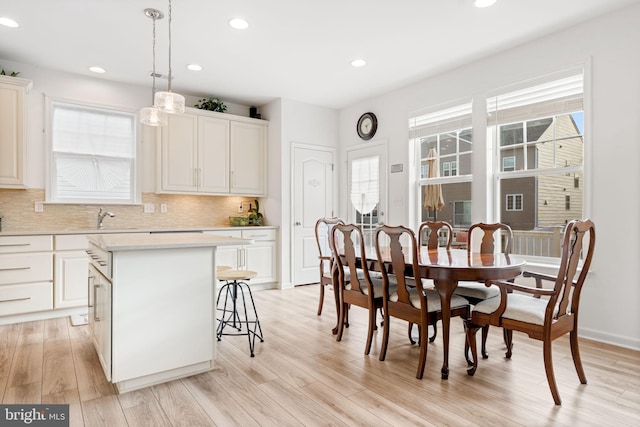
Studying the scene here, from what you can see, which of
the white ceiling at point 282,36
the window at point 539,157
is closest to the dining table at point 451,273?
the window at point 539,157

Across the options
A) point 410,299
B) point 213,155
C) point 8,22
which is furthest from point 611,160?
point 8,22

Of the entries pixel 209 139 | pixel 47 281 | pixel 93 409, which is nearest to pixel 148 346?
pixel 93 409

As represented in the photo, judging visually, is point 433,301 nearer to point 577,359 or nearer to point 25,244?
point 577,359

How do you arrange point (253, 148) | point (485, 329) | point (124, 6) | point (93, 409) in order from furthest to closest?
point (253, 148), point (124, 6), point (485, 329), point (93, 409)

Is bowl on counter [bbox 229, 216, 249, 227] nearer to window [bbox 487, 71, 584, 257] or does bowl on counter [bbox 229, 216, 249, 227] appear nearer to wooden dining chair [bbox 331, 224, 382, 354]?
wooden dining chair [bbox 331, 224, 382, 354]

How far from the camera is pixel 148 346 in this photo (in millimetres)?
2326

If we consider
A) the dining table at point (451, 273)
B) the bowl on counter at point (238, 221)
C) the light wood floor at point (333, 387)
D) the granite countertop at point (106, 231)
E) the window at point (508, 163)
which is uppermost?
the window at point (508, 163)

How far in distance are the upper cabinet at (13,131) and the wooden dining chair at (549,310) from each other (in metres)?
4.54

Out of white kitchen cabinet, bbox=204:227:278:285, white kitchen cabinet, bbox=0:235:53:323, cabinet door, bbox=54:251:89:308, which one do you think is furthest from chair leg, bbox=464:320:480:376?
white kitchen cabinet, bbox=0:235:53:323

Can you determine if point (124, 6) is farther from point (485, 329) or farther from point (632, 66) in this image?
point (632, 66)

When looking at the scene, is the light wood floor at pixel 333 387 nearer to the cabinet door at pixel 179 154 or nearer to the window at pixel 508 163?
the window at pixel 508 163

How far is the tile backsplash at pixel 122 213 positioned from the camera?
4.20m

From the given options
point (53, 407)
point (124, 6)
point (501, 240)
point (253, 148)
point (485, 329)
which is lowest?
point (53, 407)

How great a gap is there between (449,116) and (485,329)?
2.64 m
